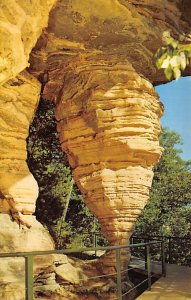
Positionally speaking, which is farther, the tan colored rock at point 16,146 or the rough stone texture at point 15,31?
the tan colored rock at point 16,146

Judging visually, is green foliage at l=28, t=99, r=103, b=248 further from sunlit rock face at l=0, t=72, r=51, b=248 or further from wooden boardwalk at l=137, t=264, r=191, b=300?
wooden boardwalk at l=137, t=264, r=191, b=300

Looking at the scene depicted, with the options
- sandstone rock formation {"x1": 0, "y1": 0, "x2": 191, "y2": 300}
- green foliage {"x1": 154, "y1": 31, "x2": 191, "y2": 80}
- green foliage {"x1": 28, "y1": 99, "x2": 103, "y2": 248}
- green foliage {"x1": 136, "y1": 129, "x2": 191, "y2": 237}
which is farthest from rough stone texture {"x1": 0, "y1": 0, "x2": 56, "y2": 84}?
green foliage {"x1": 136, "y1": 129, "x2": 191, "y2": 237}

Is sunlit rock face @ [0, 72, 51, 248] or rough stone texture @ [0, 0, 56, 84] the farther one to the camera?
sunlit rock face @ [0, 72, 51, 248]

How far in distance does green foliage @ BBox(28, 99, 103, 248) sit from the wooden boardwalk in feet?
24.6

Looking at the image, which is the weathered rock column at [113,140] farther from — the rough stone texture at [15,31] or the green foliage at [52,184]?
the green foliage at [52,184]

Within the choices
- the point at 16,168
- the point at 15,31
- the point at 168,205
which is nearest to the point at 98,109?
the point at 16,168

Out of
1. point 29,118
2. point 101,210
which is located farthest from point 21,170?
point 101,210

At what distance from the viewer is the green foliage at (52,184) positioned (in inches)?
668

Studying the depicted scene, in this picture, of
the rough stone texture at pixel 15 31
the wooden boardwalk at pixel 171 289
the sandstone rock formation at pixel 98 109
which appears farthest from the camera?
the sandstone rock formation at pixel 98 109

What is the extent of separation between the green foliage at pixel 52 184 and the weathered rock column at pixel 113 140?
4882 millimetres

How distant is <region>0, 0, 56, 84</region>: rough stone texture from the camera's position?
624 centimetres

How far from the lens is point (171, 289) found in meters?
7.68

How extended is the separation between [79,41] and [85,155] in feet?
11.9

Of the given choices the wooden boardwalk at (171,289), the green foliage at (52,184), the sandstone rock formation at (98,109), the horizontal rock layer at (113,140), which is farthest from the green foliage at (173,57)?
the green foliage at (52,184)
